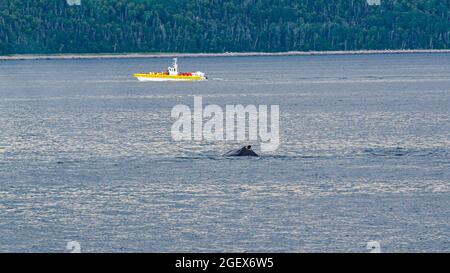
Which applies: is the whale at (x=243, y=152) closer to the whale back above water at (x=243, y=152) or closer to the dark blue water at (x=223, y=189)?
the whale back above water at (x=243, y=152)

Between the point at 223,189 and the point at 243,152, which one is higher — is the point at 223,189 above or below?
above

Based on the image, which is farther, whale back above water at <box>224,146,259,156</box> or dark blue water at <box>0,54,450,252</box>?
whale back above water at <box>224,146,259,156</box>

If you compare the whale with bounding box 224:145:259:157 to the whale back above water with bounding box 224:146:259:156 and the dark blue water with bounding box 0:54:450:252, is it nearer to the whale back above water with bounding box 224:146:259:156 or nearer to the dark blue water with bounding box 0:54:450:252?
the whale back above water with bounding box 224:146:259:156

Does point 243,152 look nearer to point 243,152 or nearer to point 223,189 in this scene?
point 243,152

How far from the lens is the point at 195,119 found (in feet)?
442

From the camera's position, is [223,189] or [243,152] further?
[243,152]

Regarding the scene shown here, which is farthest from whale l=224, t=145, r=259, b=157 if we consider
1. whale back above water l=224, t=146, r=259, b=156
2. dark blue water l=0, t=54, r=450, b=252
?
dark blue water l=0, t=54, r=450, b=252

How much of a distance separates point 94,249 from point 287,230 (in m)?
9.92

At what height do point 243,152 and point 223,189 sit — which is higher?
point 223,189

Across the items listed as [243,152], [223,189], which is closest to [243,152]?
[243,152]

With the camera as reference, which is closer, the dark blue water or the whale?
the dark blue water

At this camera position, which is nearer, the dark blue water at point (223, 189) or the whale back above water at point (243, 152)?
the dark blue water at point (223, 189)

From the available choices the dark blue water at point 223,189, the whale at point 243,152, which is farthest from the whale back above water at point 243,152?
the dark blue water at point 223,189
